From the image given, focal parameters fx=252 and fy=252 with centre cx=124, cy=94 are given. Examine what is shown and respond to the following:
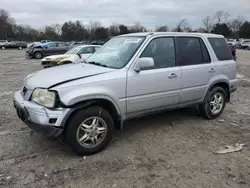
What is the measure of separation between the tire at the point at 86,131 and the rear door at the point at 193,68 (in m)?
1.66

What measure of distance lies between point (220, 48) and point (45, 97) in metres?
3.79

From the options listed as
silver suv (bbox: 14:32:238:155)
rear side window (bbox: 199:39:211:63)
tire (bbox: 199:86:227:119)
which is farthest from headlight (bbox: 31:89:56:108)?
tire (bbox: 199:86:227:119)

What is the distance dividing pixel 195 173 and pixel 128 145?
122 cm

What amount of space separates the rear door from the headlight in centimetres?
238

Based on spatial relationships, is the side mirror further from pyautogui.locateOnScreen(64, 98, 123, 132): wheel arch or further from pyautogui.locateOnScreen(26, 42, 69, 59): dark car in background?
pyautogui.locateOnScreen(26, 42, 69, 59): dark car in background

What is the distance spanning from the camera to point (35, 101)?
3.58 metres

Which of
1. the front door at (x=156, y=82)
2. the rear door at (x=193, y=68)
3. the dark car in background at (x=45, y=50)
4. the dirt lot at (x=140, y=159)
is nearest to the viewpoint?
the dirt lot at (x=140, y=159)

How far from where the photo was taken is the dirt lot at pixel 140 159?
315 centimetres

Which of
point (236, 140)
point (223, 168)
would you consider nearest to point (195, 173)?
point (223, 168)

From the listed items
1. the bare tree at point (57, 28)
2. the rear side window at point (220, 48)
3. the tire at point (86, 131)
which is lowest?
the tire at point (86, 131)

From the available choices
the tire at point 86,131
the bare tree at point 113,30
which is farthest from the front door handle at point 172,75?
the bare tree at point 113,30

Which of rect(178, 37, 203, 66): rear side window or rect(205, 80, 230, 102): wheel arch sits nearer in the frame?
rect(178, 37, 203, 66): rear side window

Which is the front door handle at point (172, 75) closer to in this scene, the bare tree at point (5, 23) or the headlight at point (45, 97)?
the headlight at point (45, 97)

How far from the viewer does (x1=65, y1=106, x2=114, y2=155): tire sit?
3.49 metres
